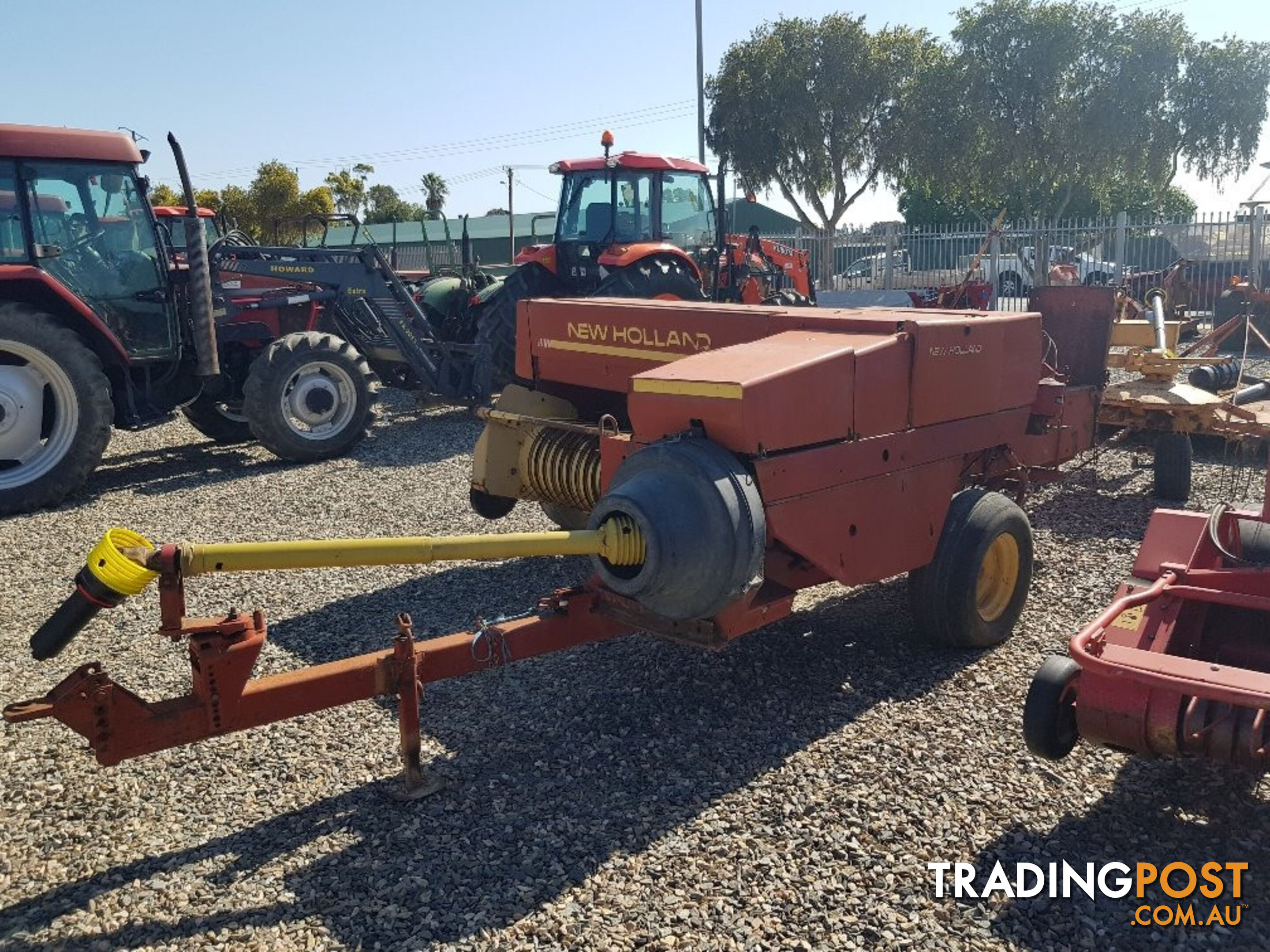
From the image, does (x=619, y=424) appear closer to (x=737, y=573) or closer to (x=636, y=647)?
(x=636, y=647)

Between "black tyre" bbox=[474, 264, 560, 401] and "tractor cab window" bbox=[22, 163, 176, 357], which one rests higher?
"tractor cab window" bbox=[22, 163, 176, 357]

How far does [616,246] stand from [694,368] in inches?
273

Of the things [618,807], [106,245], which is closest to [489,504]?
[618,807]

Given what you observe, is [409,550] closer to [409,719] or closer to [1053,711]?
[409,719]

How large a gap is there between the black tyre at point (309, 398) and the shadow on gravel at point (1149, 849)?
677 centimetres

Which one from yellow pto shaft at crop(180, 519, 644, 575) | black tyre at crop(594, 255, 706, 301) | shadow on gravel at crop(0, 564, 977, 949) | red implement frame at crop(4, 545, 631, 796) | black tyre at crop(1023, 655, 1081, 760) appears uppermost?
black tyre at crop(594, 255, 706, 301)

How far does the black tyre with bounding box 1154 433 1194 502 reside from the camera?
7.01 meters

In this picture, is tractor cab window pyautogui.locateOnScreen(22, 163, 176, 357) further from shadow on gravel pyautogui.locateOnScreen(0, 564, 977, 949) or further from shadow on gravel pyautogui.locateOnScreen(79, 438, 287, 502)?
shadow on gravel pyautogui.locateOnScreen(0, 564, 977, 949)

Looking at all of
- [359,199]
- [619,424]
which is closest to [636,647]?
[619,424]

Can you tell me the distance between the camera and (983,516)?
4473 mm

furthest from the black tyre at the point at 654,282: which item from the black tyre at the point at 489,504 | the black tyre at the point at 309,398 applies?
the black tyre at the point at 489,504

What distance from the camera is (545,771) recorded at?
143 inches

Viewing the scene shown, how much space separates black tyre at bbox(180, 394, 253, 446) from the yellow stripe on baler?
6312 millimetres

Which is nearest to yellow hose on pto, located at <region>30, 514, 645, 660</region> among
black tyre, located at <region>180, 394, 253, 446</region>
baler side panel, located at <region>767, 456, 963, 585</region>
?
baler side panel, located at <region>767, 456, 963, 585</region>
